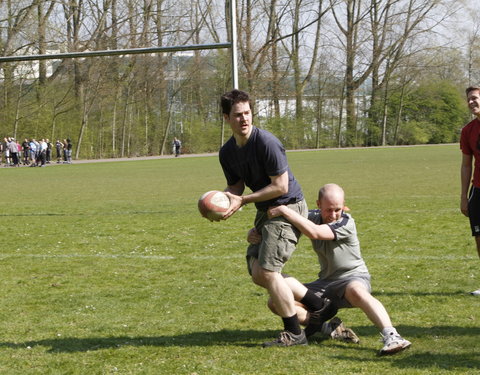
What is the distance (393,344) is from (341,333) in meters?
0.55

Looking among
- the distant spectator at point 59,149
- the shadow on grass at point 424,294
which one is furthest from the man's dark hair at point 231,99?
the distant spectator at point 59,149

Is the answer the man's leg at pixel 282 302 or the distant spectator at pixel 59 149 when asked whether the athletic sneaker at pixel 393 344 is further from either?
the distant spectator at pixel 59 149

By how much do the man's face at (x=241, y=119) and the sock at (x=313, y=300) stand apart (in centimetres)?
126

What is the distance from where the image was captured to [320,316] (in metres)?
5.10

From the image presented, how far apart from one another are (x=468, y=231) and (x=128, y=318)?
588 cm

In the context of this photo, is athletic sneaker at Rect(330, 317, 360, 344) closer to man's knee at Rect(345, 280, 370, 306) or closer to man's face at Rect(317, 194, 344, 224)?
man's knee at Rect(345, 280, 370, 306)

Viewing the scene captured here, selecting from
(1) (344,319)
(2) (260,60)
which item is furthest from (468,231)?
(2) (260,60)

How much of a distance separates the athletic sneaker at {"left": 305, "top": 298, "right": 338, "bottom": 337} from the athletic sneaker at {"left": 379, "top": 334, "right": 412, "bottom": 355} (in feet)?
1.94

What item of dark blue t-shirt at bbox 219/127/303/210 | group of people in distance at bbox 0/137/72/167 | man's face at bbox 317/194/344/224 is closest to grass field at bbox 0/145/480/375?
man's face at bbox 317/194/344/224

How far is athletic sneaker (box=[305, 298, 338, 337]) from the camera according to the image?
5102 mm

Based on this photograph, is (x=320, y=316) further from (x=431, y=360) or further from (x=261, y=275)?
(x=431, y=360)

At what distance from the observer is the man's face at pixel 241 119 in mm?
4773

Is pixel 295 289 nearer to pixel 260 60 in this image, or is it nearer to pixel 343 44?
pixel 260 60

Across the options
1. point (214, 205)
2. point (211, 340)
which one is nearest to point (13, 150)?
point (211, 340)
